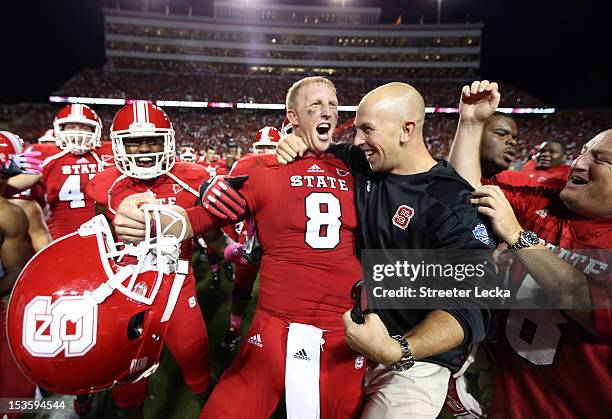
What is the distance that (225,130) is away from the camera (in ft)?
97.6

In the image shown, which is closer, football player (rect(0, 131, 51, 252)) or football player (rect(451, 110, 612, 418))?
football player (rect(451, 110, 612, 418))

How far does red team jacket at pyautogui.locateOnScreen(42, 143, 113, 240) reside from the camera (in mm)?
3619

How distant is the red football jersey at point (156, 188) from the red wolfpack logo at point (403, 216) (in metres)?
1.62

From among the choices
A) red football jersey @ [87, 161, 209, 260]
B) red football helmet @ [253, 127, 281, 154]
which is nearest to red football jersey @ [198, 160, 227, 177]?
red football jersey @ [87, 161, 209, 260]

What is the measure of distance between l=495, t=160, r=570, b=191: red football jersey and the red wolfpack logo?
3.08 feet

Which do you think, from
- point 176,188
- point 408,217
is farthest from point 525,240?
point 176,188

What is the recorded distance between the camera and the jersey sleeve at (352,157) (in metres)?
1.98

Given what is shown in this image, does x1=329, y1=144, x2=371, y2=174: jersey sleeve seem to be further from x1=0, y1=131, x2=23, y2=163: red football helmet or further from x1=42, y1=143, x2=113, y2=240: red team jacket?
x1=42, y1=143, x2=113, y2=240: red team jacket

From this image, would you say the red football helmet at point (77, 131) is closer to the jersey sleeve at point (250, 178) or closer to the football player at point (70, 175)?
the football player at point (70, 175)

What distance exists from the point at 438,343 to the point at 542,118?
36.6 metres

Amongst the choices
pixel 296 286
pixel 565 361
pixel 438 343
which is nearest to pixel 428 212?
pixel 438 343

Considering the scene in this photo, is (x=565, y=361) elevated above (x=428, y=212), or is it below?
below

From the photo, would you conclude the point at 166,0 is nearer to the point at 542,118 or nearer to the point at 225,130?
the point at 225,130

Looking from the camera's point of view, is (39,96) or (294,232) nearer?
(294,232)
